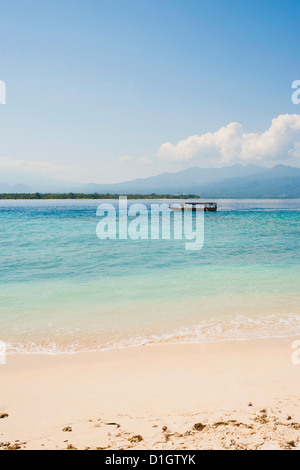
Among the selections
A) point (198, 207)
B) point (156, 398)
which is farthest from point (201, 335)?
point (198, 207)

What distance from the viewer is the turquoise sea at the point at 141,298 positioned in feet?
27.3

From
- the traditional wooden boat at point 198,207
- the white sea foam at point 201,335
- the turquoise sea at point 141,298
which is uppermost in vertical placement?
the traditional wooden boat at point 198,207

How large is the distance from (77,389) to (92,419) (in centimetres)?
115

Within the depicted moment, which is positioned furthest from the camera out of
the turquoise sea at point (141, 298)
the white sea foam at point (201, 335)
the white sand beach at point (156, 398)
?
the turquoise sea at point (141, 298)

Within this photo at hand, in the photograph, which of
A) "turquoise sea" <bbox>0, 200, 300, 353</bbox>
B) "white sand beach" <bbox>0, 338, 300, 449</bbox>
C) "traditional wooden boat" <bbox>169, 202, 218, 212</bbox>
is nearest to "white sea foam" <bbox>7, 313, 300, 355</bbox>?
"turquoise sea" <bbox>0, 200, 300, 353</bbox>

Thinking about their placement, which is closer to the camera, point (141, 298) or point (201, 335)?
point (201, 335)

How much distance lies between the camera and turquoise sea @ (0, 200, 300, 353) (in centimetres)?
834

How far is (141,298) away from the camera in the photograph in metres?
11.9

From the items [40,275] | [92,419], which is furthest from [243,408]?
[40,275]

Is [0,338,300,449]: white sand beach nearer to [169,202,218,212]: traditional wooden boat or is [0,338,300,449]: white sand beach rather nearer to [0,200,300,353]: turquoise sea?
[0,200,300,353]: turquoise sea

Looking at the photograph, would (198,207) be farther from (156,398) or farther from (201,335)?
(156,398)

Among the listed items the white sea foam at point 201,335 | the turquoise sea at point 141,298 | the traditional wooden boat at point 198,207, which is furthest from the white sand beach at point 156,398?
the traditional wooden boat at point 198,207

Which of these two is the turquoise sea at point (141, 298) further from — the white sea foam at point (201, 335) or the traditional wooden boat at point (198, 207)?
the traditional wooden boat at point (198, 207)

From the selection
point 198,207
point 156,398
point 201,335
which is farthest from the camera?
point 198,207
